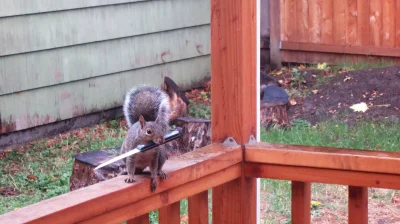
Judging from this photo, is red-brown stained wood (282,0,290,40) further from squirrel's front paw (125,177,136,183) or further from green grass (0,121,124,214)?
Result: squirrel's front paw (125,177,136,183)

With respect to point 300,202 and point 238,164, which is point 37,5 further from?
point 300,202

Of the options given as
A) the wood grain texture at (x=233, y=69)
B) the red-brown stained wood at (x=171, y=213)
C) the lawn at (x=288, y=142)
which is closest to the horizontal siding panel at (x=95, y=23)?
the lawn at (x=288, y=142)

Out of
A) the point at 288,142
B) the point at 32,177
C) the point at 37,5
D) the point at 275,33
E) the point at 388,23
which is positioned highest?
the point at 37,5

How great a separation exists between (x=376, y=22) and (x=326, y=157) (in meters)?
5.05

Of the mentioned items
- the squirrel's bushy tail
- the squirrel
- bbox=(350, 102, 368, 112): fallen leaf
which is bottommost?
bbox=(350, 102, 368, 112): fallen leaf

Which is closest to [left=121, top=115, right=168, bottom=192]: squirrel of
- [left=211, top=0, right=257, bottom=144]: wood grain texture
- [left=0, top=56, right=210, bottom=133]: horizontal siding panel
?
[left=211, top=0, right=257, bottom=144]: wood grain texture

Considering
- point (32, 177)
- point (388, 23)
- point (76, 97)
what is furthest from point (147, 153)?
point (388, 23)

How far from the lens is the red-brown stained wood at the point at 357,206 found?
6.61 feet

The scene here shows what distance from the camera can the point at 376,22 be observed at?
22.2 feet

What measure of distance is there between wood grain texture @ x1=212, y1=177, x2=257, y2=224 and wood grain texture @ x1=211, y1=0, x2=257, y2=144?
0.45ft

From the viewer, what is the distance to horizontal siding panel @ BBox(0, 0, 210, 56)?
16.6 feet

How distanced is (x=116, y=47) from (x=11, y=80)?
3.46 feet

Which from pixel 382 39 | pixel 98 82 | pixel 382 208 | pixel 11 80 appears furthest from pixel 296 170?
pixel 382 39

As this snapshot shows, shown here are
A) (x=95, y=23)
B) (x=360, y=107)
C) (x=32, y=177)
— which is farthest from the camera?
(x=95, y=23)
